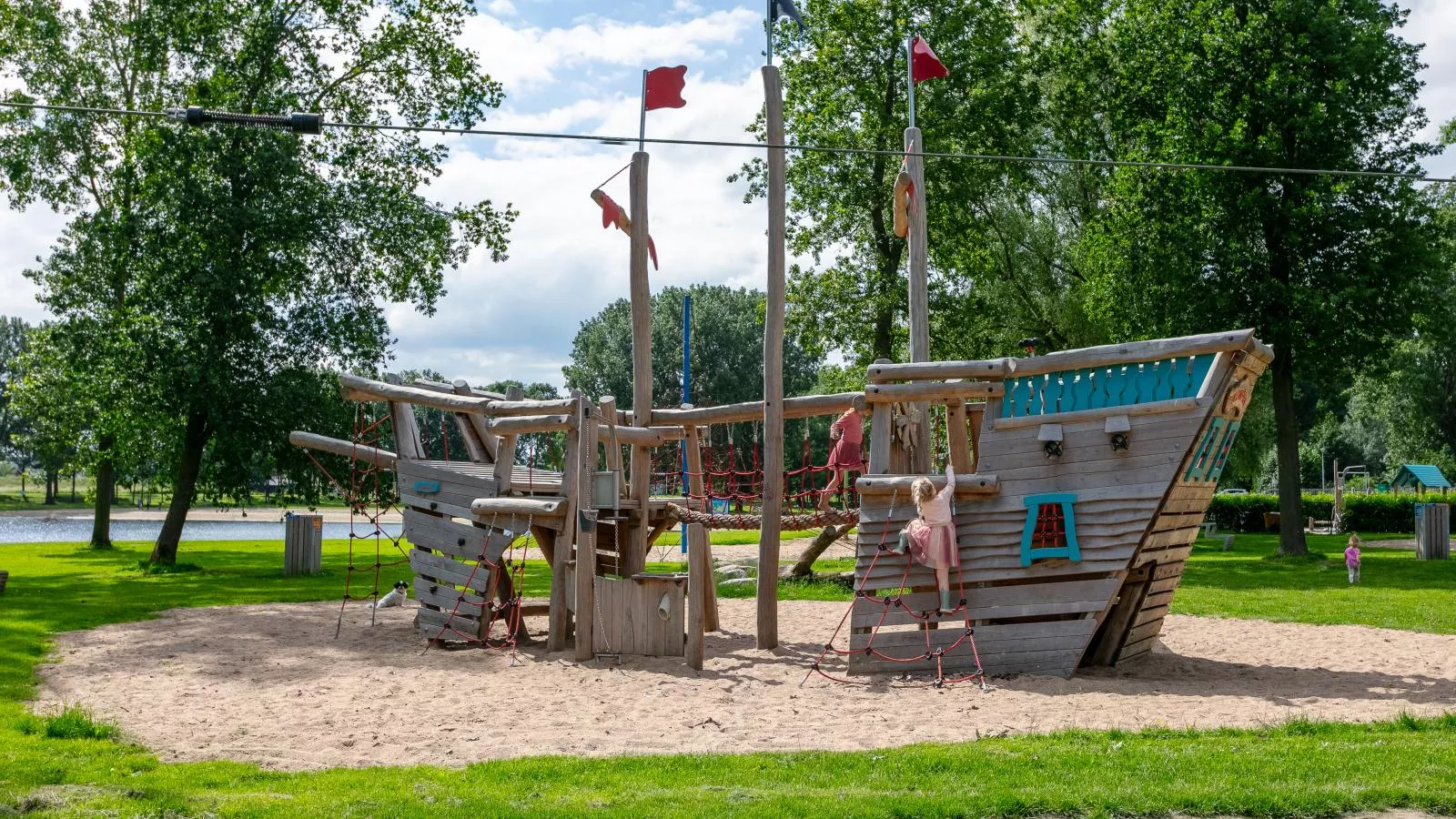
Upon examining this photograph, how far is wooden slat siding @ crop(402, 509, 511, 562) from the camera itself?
12.9m

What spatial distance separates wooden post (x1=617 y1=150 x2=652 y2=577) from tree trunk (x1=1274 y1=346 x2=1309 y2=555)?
16116 mm

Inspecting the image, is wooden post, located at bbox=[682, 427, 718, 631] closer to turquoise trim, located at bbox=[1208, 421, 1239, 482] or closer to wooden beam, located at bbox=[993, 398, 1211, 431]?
wooden beam, located at bbox=[993, 398, 1211, 431]

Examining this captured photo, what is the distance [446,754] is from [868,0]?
22.6m

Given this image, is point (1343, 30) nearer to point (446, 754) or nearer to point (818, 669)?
point (818, 669)

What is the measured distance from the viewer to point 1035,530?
10555 mm

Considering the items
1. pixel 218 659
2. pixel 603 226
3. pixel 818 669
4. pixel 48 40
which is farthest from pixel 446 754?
pixel 48 40

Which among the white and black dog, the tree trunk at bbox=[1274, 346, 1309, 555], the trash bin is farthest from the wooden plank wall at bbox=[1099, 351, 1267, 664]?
the trash bin

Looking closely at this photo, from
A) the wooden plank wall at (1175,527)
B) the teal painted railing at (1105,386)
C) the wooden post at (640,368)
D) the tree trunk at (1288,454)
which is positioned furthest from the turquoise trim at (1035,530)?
the tree trunk at (1288,454)

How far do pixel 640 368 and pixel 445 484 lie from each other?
2679 millimetres

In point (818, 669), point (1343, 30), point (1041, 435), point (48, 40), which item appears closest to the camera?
point (1041, 435)

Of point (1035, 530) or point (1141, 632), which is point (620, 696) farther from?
point (1141, 632)

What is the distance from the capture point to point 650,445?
45.0 feet

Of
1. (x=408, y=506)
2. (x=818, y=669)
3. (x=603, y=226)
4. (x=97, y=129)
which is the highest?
(x=97, y=129)

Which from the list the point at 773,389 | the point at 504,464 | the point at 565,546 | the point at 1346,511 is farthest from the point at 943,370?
the point at 1346,511
